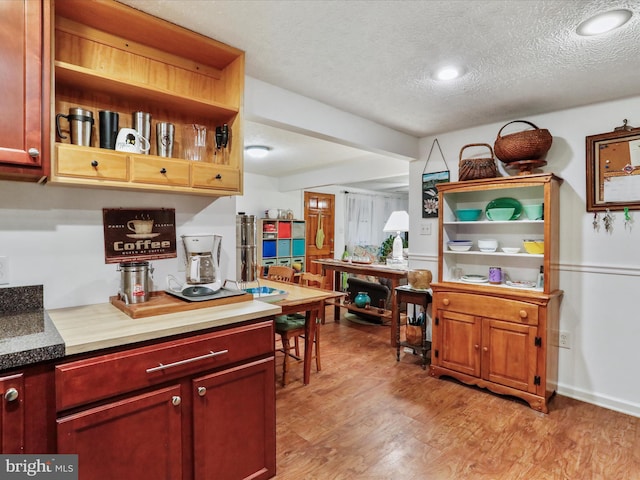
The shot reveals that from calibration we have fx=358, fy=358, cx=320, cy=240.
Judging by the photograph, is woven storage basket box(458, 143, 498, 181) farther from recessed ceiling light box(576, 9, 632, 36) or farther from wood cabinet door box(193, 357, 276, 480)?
wood cabinet door box(193, 357, 276, 480)

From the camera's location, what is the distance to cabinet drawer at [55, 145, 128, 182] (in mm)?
1394

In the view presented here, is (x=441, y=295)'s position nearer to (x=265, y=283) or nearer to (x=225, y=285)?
(x=265, y=283)

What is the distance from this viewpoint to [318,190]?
698 centimetres

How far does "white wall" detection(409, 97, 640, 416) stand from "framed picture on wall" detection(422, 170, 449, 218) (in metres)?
0.86

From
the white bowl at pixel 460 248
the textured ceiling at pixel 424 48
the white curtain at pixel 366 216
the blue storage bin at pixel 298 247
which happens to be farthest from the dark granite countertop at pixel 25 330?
the white curtain at pixel 366 216

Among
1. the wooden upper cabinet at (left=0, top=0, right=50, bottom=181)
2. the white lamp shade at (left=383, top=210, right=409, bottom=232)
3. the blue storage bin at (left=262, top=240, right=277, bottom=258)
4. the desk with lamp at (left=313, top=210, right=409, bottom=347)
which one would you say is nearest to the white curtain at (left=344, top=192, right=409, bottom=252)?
the blue storage bin at (left=262, top=240, right=277, bottom=258)

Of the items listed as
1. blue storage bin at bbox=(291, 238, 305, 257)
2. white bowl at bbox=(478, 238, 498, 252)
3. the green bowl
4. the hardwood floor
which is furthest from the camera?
blue storage bin at bbox=(291, 238, 305, 257)

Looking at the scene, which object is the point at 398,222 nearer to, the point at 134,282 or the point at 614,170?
the point at 614,170

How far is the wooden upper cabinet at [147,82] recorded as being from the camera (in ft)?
5.02

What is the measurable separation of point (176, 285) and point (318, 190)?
17.2 ft

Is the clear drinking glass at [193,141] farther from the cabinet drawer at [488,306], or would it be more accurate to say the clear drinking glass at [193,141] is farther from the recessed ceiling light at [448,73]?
the cabinet drawer at [488,306]

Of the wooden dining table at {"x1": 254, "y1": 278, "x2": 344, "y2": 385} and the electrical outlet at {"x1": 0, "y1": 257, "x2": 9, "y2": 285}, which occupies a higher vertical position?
the electrical outlet at {"x1": 0, "y1": 257, "x2": 9, "y2": 285}

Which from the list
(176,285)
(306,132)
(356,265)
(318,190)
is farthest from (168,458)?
(318,190)

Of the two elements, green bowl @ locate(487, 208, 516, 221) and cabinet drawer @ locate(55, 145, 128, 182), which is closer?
cabinet drawer @ locate(55, 145, 128, 182)
